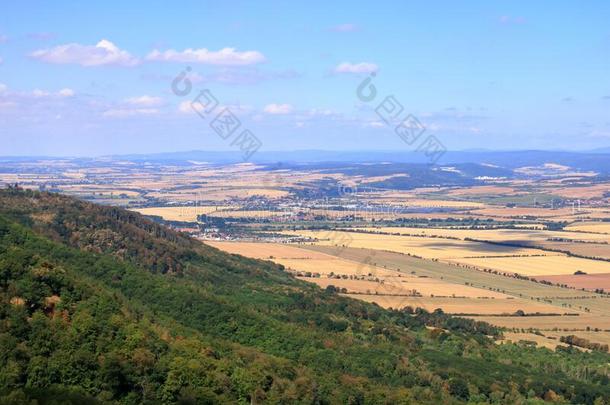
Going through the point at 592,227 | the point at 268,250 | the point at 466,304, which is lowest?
the point at 466,304

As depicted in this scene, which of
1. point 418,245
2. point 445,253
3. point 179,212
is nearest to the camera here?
point 445,253

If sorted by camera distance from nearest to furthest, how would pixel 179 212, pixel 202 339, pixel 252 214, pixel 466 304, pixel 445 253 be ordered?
pixel 202 339 < pixel 466 304 < pixel 445 253 < pixel 179 212 < pixel 252 214

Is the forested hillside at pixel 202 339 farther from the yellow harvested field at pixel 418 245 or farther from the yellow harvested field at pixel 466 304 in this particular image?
the yellow harvested field at pixel 418 245

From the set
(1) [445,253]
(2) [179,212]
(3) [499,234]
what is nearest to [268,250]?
(1) [445,253]

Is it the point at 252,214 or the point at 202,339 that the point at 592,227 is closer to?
the point at 252,214

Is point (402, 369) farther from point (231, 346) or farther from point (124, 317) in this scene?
point (124, 317)

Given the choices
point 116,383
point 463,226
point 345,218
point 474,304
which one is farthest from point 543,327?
point 345,218
